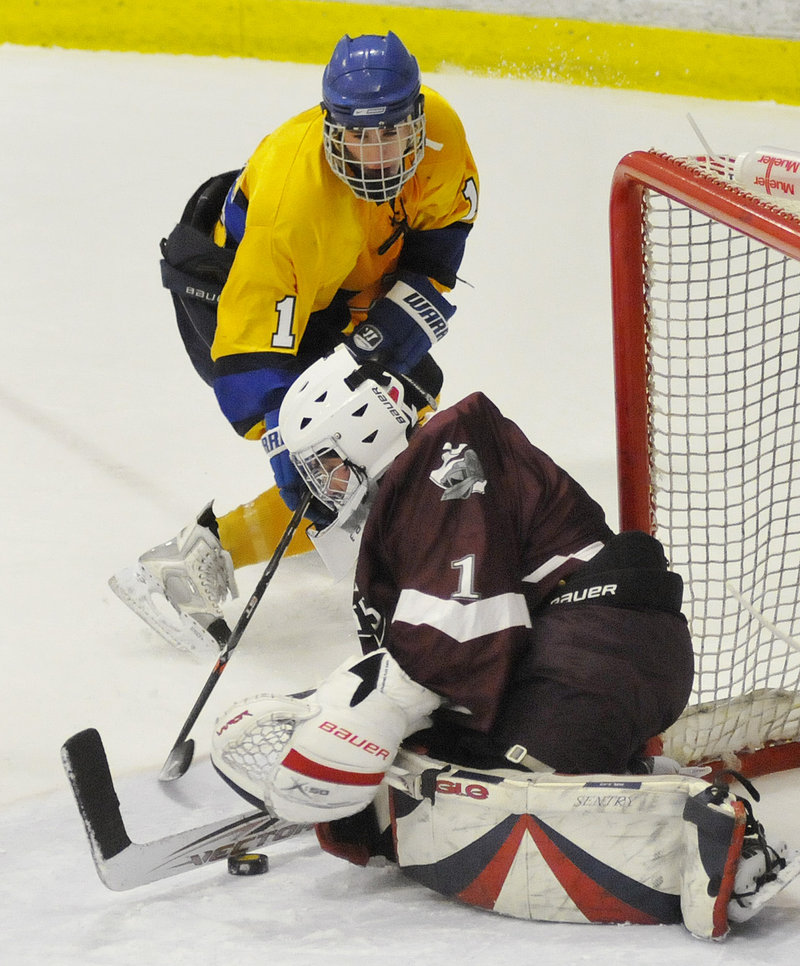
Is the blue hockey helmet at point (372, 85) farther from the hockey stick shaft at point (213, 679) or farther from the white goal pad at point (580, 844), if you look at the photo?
the white goal pad at point (580, 844)

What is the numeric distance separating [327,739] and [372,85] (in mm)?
1144

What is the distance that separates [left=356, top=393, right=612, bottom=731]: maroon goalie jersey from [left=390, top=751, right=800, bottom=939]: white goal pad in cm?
9

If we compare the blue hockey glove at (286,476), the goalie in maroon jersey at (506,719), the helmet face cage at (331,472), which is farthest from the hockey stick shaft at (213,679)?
the goalie in maroon jersey at (506,719)

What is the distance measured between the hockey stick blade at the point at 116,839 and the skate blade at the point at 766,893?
52 centimetres

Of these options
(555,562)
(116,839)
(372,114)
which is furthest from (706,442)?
(116,839)

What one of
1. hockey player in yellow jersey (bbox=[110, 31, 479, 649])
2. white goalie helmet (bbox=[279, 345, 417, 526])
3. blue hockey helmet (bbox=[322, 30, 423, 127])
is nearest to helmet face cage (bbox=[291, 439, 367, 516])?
white goalie helmet (bbox=[279, 345, 417, 526])

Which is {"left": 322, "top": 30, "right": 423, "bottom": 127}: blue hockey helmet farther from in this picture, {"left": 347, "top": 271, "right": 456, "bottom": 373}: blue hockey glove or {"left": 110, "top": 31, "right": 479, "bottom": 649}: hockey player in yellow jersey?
{"left": 347, "top": 271, "right": 456, "bottom": 373}: blue hockey glove

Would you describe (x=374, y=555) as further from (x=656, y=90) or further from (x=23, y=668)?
(x=656, y=90)

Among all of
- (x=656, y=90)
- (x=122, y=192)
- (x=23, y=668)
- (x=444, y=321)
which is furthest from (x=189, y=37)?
(x=23, y=668)

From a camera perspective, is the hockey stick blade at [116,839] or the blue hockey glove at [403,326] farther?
the blue hockey glove at [403,326]

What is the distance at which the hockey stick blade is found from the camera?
Result: 1.45 m

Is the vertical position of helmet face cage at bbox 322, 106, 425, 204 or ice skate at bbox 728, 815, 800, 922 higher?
helmet face cage at bbox 322, 106, 425, 204

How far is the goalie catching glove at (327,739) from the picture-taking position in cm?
131

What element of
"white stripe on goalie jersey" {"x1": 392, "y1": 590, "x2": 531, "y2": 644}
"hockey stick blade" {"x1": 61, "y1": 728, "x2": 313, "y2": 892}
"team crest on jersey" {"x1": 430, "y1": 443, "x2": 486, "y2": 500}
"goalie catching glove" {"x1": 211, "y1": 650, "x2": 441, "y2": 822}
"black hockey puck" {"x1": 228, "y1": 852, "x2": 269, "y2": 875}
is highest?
"team crest on jersey" {"x1": 430, "y1": 443, "x2": 486, "y2": 500}
